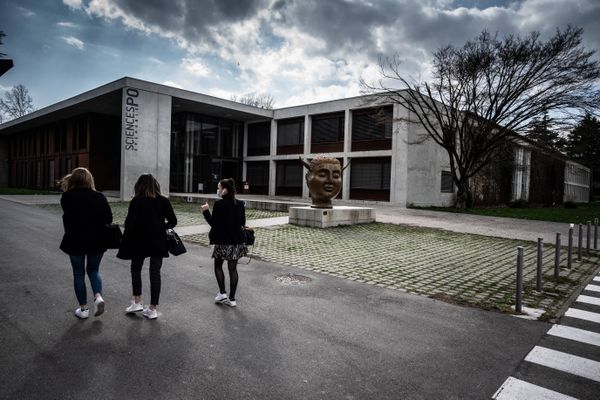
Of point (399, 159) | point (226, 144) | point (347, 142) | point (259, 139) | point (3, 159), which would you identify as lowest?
point (399, 159)

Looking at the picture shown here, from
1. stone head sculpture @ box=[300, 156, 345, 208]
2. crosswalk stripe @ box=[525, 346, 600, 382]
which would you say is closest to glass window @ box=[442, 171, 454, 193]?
stone head sculpture @ box=[300, 156, 345, 208]

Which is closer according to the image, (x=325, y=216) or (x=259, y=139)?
(x=325, y=216)

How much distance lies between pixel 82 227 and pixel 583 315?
6676 mm

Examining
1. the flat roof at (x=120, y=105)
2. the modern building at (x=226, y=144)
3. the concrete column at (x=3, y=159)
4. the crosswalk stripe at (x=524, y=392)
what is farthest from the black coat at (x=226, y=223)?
the concrete column at (x=3, y=159)

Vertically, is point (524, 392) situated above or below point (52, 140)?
below

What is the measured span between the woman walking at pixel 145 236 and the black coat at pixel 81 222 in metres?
0.33

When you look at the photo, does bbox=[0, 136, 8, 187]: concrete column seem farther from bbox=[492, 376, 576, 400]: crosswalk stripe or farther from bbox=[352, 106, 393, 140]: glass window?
bbox=[492, 376, 576, 400]: crosswalk stripe

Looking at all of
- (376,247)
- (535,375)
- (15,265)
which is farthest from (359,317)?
(15,265)

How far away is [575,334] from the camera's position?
4457mm

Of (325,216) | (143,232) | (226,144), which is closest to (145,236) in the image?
(143,232)

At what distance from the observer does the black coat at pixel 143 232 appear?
4.57 m

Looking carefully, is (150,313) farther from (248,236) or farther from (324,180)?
(324,180)

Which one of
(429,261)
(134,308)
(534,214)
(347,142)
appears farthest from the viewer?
(347,142)

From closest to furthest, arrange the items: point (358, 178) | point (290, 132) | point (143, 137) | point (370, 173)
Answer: point (143, 137), point (370, 173), point (358, 178), point (290, 132)
